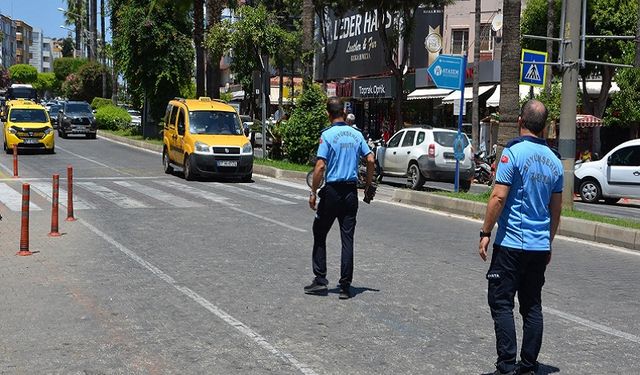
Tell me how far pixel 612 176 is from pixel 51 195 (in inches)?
562

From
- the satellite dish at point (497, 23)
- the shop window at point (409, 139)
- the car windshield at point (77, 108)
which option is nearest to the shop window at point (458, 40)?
the satellite dish at point (497, 23)

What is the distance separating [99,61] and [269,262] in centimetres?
6780

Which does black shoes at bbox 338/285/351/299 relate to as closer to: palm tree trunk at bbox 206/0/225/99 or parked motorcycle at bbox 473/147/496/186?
parked motorcycle at bbox 473/147/496/186

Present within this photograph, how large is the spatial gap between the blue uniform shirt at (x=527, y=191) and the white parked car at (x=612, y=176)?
17.2 meters

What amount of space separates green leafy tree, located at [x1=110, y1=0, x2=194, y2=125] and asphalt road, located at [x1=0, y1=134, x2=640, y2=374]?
2616 centimetres

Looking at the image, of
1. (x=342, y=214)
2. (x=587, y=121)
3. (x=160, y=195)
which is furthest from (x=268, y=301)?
(x=587, y=121)

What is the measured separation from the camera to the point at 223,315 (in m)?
7.25

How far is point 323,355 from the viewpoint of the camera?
6062 mm

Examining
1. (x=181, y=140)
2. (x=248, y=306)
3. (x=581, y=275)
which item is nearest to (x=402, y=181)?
(x=181, y=140)

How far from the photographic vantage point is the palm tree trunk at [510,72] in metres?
16.8

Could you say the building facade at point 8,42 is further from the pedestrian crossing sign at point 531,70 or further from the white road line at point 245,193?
the pedestrian crossing sign at point 531,70

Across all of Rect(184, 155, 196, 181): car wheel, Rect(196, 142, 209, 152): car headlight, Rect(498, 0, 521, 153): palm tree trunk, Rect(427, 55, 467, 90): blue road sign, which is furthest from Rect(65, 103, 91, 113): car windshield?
Rect(498, 0, 521, 153): palm tree trunk

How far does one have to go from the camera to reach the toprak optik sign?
42.8 meters

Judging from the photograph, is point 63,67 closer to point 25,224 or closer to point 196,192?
point 196,192
